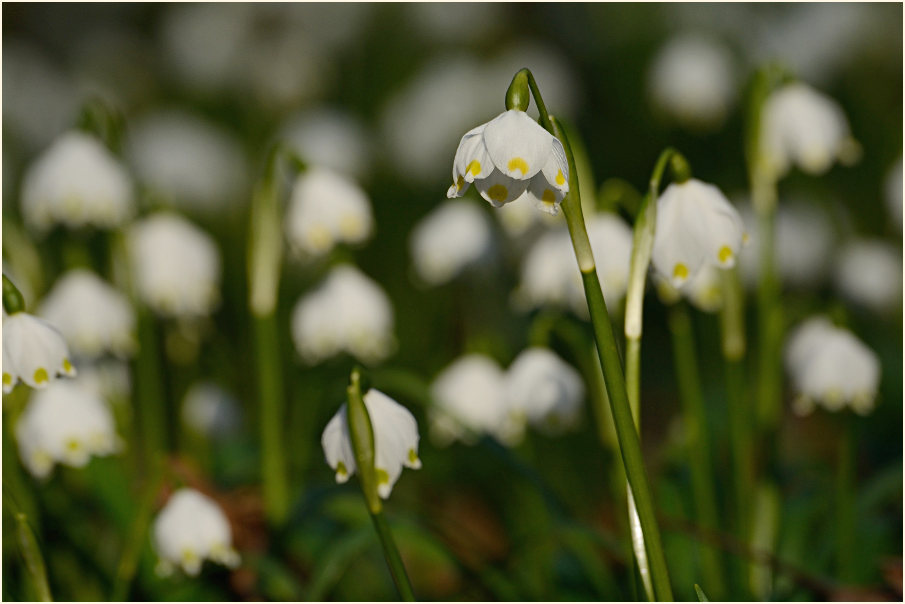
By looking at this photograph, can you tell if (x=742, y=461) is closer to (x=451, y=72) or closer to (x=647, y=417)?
(x=647, y=417)

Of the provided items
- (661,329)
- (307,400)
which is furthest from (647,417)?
(307,400)

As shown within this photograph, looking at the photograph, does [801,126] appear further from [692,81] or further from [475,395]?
[692,81]

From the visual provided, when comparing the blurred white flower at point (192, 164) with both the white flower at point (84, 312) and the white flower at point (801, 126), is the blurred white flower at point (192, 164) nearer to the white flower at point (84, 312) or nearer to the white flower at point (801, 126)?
the white flower at point (84, 312)

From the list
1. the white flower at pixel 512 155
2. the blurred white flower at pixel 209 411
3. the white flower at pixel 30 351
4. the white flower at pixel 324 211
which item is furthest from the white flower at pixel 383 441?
the blurred white flower at pixel 209 411

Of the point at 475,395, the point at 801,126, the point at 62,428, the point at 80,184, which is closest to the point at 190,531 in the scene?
the point at 62,428

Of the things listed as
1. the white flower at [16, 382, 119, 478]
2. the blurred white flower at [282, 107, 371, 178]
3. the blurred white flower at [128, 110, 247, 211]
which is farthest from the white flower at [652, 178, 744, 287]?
the blurred white flower at [128, 110, 247, 211]

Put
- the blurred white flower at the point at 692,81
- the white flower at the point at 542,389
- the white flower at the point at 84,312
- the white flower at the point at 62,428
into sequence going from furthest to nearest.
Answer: the blurred white flower at the point at 692,81
the white flower at the point at 84,312
the white flower at the point at 542,389
the white flower at the point at 62,428

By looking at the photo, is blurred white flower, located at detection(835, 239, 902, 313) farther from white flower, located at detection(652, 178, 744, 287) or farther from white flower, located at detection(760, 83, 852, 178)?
white flower, located at detection(652, 178, 744, 287)
